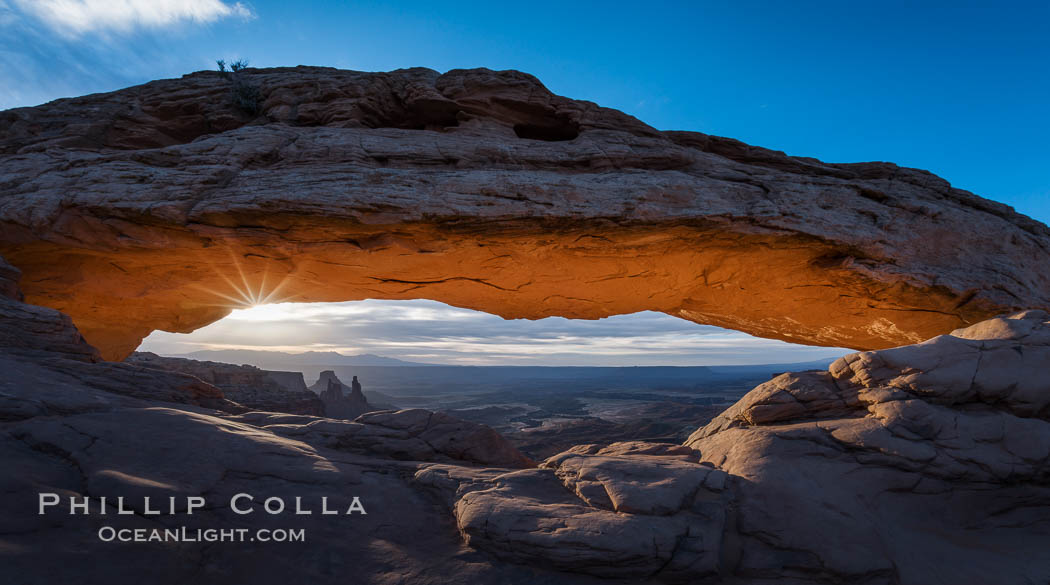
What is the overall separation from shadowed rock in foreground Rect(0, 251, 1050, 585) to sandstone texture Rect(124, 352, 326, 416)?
12014mm

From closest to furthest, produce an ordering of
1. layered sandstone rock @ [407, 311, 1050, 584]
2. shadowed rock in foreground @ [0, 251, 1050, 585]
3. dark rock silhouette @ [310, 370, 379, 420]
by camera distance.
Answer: shadowed rock in foreground @ [0, 251, 1050, 585]
layered sandstone rock @ [407, 311, 1050, 584]
dark rock silhouette @ [310, 370, 379, 420]

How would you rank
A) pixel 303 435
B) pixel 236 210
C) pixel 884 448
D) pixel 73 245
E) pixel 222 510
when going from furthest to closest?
pixel 73 245
pixel 236 210
pixel 303 435
pixel 884 448
pixel 222 510

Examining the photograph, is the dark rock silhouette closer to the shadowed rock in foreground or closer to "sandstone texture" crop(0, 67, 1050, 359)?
"sandstone texture" crop(0, 67, 1050, 359)

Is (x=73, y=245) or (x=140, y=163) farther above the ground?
(x=140, y=163)

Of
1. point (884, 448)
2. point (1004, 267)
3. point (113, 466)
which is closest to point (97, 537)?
point (113, 466)

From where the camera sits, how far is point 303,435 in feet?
22.6

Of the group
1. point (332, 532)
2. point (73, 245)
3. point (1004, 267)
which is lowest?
point (332, 532)

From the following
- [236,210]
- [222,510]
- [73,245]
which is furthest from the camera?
[73,245]

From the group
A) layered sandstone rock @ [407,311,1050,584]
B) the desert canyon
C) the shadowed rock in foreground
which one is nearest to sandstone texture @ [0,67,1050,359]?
the desert canyon

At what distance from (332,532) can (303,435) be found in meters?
2.98

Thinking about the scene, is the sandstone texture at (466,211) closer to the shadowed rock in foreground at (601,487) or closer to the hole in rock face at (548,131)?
the hole in rock face at (548,131)

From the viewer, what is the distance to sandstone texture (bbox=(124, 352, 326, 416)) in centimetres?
1835

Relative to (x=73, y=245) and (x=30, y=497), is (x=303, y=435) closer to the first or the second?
(x=30, y=497)

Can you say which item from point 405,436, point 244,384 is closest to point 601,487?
point 405,436
